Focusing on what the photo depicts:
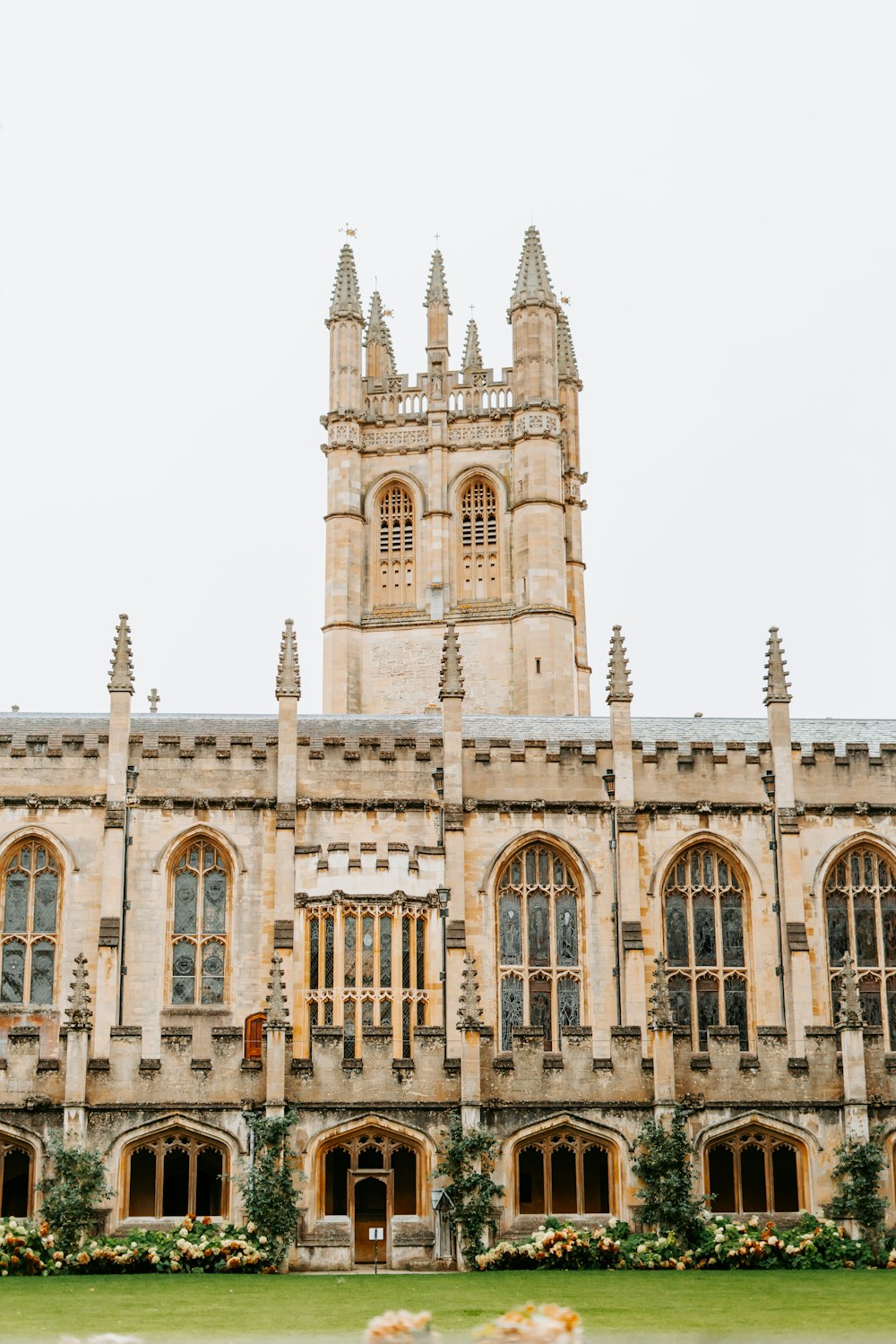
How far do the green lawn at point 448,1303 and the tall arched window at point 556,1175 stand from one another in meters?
2.53

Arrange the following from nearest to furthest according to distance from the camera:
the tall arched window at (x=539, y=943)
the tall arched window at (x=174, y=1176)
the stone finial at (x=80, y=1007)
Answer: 1. the tall arched window at (x=174, y=1176)
2. the stone finial at (x=80, y=1007)
3. the tall arched window at (x=539, y=943)

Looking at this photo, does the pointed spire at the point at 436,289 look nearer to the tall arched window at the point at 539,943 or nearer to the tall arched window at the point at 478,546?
the tall arched window at the point at 478,546

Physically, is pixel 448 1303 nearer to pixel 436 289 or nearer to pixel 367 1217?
pixel 367 1217

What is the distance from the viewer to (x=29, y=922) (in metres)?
33.5

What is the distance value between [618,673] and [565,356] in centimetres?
2901

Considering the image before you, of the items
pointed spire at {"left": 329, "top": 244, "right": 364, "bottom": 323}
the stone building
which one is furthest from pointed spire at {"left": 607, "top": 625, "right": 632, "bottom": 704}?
pointed spire at {"left": 329, "top": 244, "right": 364, "bottom": 323}

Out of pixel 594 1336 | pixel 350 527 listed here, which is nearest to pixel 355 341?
pixel 350 527

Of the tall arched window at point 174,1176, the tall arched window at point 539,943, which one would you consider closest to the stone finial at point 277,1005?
Result: the tall arched window at point 174,1176

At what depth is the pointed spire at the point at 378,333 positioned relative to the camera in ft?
197

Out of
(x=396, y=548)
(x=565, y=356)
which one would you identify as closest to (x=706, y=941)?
(x=396, y=548)

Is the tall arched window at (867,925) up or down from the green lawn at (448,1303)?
up

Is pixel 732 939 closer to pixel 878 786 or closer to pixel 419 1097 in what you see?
pixel 878 786

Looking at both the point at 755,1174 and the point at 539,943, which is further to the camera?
the point at 539,943

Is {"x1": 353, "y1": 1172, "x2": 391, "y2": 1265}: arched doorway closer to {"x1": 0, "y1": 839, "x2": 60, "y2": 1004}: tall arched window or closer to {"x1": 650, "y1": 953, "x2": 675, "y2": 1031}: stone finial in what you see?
{"x1": 650, "y1": 953, "x2": 675, "y2": 1031}: stone finial
